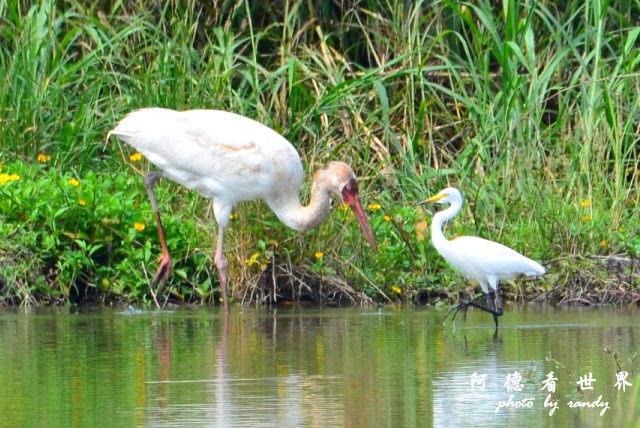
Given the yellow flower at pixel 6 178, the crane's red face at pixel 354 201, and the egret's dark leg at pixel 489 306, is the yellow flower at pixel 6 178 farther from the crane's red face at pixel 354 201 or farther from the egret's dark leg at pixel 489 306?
the egret's dark leg at pixel 489 306

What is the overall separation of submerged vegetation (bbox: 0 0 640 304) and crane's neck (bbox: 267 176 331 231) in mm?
166

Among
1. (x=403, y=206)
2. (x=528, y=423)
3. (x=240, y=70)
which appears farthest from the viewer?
(x=240, y=70)

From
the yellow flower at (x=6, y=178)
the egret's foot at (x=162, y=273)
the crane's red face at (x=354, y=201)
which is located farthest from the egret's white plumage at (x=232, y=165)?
the yellow flower at (x=6, y=178)

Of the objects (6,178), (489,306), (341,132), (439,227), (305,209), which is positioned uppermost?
(341,132)

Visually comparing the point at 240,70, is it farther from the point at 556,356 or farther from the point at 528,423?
the point at 528,423

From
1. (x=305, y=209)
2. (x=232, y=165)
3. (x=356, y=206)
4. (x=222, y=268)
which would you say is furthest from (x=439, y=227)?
(x=232, y=165)

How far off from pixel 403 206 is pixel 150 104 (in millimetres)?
2066

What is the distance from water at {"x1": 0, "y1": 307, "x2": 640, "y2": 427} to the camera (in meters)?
5.36

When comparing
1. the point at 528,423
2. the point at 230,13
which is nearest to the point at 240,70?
the point at 230,13

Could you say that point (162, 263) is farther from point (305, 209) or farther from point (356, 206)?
point (356, 206)

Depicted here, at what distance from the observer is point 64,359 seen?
684cm

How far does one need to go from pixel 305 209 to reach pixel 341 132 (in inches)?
89.5

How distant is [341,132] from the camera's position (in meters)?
11.8

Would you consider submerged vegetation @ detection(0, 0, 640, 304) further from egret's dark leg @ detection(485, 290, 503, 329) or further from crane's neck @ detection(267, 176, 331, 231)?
egret's dark leg @ detection(485, 290, 503, 329)
